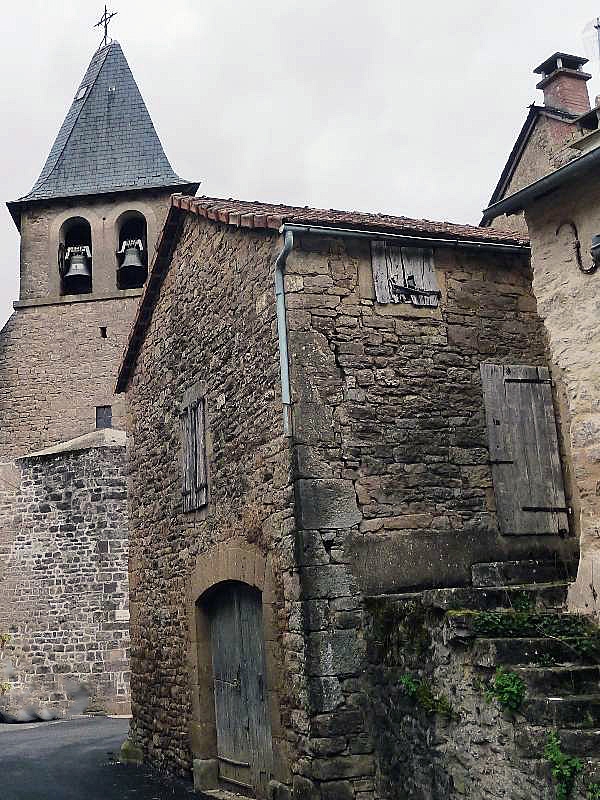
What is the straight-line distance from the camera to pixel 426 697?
6.03 metres

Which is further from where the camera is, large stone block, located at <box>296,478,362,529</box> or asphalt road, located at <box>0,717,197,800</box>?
asphalt road, located at <box>0,717,197,800</box>

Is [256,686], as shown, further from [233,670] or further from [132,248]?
[132,248]

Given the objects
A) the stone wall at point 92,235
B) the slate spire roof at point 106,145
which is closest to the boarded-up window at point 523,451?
the stone wall at point 92,235

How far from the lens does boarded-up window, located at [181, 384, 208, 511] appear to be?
9.11 meters

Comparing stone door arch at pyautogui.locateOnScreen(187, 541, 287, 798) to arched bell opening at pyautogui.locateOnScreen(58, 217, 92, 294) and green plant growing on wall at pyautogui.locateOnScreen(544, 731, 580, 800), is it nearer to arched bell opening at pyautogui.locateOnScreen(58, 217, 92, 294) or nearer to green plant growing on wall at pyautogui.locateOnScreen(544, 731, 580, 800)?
green plant growing on wall at pyautogui.locateOnScreen(544, 731, 580, 800)

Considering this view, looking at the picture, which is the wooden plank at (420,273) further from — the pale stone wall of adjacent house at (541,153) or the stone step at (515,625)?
the pale stone wall of adjacent house at (541,153)

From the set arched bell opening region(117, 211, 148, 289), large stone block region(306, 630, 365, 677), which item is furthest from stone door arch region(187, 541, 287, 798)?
arched bell opening region(117, 211, 148, 289)

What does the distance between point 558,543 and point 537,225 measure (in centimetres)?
296

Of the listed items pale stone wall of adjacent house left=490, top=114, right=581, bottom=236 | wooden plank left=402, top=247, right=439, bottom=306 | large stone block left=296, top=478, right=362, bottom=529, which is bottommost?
large stone block left=296, top=478, right=362, bottom=529

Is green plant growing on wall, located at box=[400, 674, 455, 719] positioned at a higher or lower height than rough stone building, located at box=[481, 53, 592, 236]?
lower

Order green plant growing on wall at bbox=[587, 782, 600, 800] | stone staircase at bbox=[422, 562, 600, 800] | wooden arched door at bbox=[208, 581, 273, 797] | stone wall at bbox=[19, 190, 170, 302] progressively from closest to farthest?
green plant growing on wall at bbox=[587, 782, 600, 800]
stone staircase at bbox=[422, 562, 600, 800]
wooden arched door at bbox=[208, 581, 273, 797]
stone wall at bbox=[19, 190, 170, 302]

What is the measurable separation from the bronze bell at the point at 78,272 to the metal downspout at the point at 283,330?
1580cm

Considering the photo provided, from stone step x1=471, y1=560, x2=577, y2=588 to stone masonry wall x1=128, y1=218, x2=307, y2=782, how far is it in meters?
1.52

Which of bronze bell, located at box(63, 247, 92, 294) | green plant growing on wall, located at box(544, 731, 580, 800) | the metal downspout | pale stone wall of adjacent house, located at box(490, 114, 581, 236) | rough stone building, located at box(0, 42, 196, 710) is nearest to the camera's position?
green plant growing on wall, located at box(544, 731, 580, 800)
